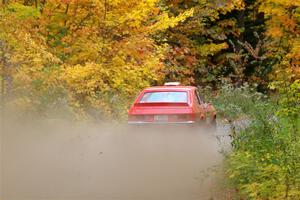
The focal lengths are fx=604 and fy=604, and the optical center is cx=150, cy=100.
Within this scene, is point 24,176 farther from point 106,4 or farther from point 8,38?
point 106,4

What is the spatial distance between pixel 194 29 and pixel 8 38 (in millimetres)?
20454

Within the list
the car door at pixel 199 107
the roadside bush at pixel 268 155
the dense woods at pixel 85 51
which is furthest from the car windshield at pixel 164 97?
the roadside bush at pixel 268 155

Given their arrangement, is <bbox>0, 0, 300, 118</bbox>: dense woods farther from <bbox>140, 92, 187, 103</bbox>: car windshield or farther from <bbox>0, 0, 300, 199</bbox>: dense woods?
<bbox>140, 92, 187, 103</bbox>: car windshield

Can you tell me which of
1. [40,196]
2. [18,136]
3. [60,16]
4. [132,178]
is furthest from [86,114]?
[40,196]

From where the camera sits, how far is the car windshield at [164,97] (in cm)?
1565

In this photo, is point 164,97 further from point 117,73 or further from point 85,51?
point 85,51

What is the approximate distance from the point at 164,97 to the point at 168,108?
0.60 m

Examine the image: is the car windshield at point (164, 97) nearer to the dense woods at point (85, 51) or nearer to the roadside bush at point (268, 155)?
the dense woods at point (85, 51)

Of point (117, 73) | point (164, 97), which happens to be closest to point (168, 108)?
point (164, 97)

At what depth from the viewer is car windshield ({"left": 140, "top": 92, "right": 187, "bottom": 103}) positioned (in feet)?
51.3

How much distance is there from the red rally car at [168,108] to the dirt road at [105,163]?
330 millimetres

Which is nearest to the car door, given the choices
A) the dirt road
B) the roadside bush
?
the dirt road

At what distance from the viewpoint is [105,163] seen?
11.3 m

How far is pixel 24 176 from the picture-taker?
32.7 feet
